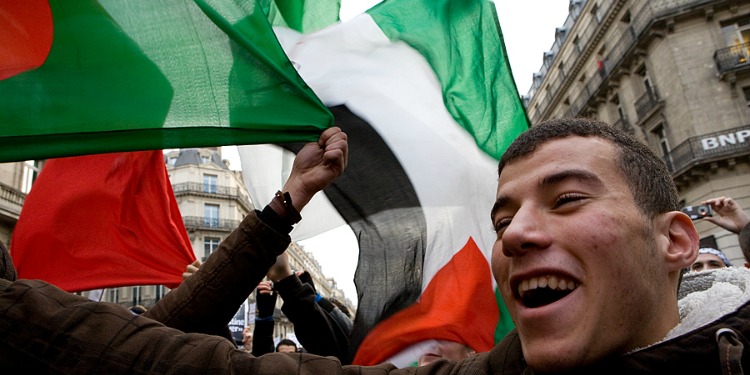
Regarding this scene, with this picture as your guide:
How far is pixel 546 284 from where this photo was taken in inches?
48.8

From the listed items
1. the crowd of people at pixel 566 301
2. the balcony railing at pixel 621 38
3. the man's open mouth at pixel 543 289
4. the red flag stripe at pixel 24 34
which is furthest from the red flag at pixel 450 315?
the balcony railing at pixel 621 38

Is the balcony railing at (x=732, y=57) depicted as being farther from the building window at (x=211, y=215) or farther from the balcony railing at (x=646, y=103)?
the building window at (x=211, y=215)

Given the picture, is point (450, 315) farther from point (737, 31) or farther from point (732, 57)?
point (737, 31)

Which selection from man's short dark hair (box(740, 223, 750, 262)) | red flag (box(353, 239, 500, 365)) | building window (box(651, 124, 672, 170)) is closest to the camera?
red flag (box(353, 239, 500, 365))

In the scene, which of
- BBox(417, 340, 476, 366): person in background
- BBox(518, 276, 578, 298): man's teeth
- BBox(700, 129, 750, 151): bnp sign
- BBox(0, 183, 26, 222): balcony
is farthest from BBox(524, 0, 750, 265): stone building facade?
BBox(0, 183, 26, 222): balcony

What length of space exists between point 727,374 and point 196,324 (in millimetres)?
1463

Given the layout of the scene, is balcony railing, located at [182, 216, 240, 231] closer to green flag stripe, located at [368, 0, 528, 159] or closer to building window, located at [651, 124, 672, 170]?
building window, located at [651, 124, 672, 170]

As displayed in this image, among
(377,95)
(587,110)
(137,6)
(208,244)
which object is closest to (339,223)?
(377,95)

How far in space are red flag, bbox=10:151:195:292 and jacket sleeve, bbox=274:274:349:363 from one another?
84 centimetres

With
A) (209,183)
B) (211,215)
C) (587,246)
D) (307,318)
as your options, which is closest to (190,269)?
(307,318)

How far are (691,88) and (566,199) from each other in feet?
71.5

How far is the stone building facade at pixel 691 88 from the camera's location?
1872cm

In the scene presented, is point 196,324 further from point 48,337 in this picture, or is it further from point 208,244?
point 208,244

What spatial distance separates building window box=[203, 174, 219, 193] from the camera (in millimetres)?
47606
